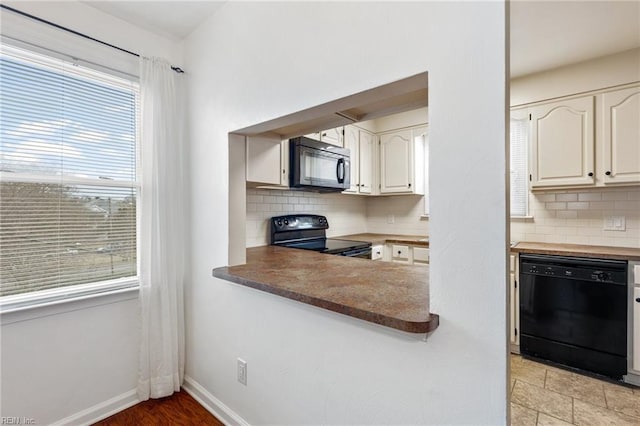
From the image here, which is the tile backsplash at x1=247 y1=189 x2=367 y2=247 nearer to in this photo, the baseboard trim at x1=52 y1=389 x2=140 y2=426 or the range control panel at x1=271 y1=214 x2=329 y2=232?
the range control panel at x1=271 y1=214 x2=329 y2=232

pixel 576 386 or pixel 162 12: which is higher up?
pixel 162 12

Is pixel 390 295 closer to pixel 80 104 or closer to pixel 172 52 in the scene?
pixel 80 104

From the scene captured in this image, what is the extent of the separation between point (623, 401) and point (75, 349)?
3.57 meters

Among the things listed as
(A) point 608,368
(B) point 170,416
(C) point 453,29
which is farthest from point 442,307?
(A) point 608,368

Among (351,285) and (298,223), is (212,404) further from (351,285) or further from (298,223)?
(298,223)

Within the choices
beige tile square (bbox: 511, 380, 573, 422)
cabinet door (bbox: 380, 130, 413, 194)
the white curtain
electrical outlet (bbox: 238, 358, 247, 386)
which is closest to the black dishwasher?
beige tile square (bbox: 511, 380, 573, 422)

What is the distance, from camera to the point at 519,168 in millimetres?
2994

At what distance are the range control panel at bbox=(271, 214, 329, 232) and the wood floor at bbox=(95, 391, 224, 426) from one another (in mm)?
1457

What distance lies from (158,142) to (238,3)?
3.24ft

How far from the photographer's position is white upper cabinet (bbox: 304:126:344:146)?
294cm

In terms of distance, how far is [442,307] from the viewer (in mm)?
923

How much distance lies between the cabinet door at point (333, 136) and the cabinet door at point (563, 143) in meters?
1.86

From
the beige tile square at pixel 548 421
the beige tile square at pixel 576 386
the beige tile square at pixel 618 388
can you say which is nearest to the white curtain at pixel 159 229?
the beige tile square at pixel 548 421

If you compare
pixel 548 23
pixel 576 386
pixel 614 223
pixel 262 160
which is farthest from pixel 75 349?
pixel 614 223
